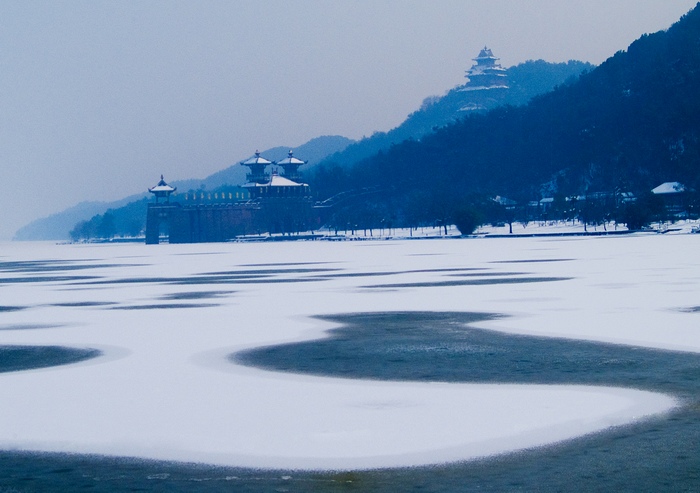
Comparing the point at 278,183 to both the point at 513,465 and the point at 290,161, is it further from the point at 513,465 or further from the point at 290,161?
the point at 513,465

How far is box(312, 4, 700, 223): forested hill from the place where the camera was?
113688 mm

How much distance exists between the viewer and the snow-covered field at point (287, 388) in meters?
8.89

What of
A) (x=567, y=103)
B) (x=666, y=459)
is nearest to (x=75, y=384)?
(x=666, y=459)

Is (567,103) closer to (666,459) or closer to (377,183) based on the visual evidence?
(377,183)

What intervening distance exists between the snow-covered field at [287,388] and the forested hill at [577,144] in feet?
266

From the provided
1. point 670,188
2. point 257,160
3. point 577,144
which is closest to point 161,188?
point 257,160

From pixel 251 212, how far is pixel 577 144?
138 ft

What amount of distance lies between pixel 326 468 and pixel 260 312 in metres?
12.8

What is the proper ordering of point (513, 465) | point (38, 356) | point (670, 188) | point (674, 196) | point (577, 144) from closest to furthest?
1. point (513, 465)
2. point (38, 356)
3. point (674, 196)
4. point (670, 188)
5. point (577, 144)

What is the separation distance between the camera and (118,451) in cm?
873

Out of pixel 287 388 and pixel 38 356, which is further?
pixel 38 356

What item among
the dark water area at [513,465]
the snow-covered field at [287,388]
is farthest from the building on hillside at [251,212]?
the dark water area at [513,465]

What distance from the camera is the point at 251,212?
133 metres

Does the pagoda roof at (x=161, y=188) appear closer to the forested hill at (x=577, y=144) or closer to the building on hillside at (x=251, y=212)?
the building on hillside at (x=251, y=212)
